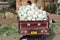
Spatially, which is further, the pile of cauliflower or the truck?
the pile of cauliflower

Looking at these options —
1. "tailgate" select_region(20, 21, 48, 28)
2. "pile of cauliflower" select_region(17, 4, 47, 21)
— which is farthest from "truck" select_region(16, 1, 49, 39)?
"pile of cauliflower" select_region(17, 4, 47, 21)

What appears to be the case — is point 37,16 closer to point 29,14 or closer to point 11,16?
point 29,14

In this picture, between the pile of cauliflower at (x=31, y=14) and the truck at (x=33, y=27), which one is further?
the pile of cauliflower at (x=31, y=14)

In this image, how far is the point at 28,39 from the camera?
10.1m

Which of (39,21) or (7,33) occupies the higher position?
(39,21)

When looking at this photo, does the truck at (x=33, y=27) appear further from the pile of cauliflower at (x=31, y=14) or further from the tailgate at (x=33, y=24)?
the pile of cauliflower at (x=31, y=14)

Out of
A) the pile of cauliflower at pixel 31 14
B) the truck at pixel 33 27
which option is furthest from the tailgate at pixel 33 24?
the pile of cauliflower at pixel 31 14

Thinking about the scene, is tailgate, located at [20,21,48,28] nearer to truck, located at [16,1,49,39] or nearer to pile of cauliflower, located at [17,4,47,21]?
truck, located at [16,1,49,39]

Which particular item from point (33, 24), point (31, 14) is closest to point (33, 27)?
point (33, 24)

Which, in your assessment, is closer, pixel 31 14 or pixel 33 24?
pixel 33 24

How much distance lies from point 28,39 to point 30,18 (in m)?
1.25

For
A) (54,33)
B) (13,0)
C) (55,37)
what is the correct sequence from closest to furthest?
(55,37), (54,33), (13,0)

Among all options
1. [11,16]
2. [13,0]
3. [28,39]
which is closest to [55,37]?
[28,39]

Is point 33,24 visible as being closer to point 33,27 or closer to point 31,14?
point 33,27
